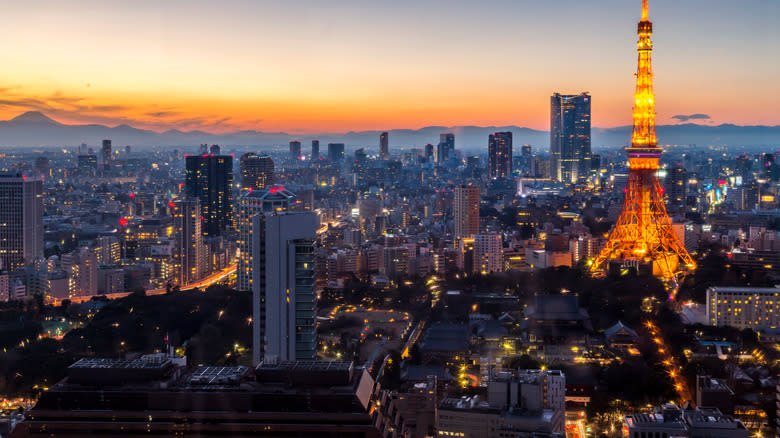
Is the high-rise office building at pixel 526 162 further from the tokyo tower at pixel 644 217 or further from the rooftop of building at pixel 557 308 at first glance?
the rooftop of building at pixel 557 308

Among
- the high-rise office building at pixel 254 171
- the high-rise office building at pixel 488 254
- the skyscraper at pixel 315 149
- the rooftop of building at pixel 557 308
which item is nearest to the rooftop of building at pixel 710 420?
the rooftop of building at pixel 557 308

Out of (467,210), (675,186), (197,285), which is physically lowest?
(197,285)

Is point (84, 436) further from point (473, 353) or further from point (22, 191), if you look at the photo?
point (22, 191)

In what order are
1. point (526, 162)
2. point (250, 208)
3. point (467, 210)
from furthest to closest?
point (526, 162), point (467, 210), point (250, 208)

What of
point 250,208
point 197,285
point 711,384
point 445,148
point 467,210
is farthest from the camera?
point 445,148

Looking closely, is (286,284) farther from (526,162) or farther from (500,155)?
(526,162)

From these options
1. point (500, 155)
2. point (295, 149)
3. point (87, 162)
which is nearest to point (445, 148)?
point (500, 155)

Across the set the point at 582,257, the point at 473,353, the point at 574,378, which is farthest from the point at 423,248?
the point at 574,378
